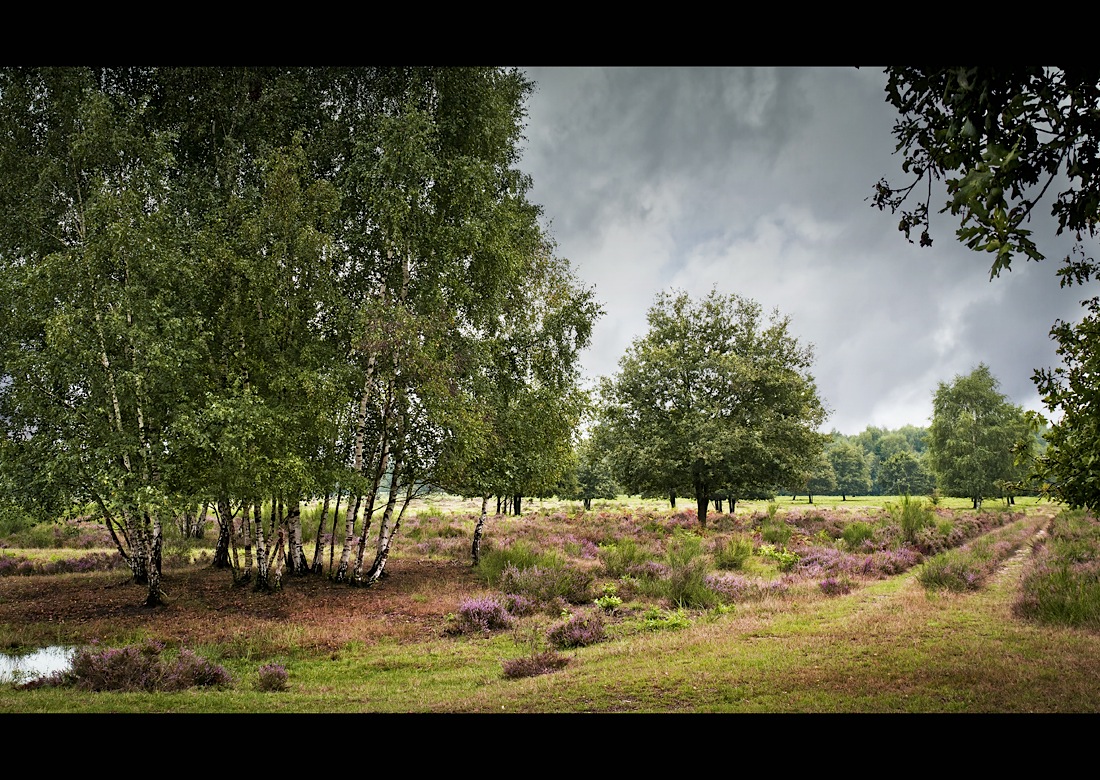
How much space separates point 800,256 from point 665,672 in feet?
29.4

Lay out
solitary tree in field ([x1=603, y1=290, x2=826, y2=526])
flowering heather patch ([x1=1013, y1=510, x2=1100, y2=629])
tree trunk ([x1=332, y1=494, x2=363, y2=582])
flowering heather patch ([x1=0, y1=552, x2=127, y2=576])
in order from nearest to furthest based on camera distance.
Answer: flowering heather patch ([x1=1013, y1=510, x2=1100, y2=629]) < tree trunk ([x1=332, y1=494, x2=363, y2=582]) < flowering heather patch ([x1=0, y1=552, x2=127, y2=576]) < solitary tree in field ([x1=603, y1=290, x2=826, y2=526])

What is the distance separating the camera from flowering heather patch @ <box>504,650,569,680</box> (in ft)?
24.7

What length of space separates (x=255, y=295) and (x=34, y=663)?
686cm

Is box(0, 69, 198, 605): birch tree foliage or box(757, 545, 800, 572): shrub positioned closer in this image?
box(0, 69, 198, 605): birch tree foliage

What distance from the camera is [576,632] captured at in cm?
941

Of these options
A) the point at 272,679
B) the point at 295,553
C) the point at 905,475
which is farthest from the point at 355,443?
the point at 905,475

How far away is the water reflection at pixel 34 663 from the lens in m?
7.09

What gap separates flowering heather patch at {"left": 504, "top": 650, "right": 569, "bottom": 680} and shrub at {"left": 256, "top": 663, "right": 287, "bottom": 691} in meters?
2.82

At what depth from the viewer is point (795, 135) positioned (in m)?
7.10

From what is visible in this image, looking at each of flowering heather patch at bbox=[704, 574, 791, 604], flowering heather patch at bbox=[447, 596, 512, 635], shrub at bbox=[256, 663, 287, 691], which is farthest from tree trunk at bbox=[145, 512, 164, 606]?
flowering heather patch at bbox=[704, 574, 791, 604]

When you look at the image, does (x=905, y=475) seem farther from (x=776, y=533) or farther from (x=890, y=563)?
(x=890, y=563)

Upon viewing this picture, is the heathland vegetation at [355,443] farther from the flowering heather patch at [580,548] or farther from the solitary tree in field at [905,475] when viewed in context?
the solitary tree in field at [905,475]

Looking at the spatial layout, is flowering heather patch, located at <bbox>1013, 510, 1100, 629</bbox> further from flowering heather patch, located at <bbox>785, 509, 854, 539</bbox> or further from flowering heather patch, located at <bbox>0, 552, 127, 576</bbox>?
flowering heather patch, located at <bbox>0, 552, 127, 576</bbox>

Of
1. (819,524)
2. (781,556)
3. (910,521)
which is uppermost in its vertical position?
(910,521)
